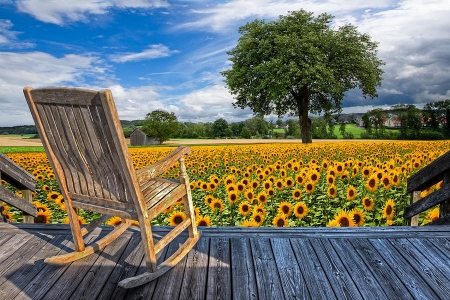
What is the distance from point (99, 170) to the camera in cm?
224

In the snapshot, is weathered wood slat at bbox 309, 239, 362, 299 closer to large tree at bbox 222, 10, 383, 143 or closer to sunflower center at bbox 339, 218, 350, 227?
sunflower center at bbox 339, 218, 350, 227

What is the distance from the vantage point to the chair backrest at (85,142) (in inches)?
76.2

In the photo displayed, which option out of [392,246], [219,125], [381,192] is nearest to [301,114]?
[219,125]

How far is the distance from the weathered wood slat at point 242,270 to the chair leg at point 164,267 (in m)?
0.30

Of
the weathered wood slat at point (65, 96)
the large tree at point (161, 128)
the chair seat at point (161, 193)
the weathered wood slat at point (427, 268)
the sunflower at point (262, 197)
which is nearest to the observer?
the weathered wood slat at point (65, 96)

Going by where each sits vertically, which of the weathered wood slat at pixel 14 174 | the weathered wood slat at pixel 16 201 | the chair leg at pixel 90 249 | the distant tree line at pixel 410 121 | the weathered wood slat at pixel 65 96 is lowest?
the distant tree line at pixel 410 121

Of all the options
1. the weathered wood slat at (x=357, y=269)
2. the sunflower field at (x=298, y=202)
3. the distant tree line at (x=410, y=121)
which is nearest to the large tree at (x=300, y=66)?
the distant tree line at (x=410, y=121)

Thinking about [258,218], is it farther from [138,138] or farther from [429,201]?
[138,138]

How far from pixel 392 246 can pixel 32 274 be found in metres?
2.46

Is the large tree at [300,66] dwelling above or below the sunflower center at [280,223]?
above

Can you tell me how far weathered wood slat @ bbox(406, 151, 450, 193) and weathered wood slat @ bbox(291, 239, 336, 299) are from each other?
1336 millimetres

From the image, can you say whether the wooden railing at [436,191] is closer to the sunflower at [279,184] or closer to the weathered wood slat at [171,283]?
the sunflower at [279,184]

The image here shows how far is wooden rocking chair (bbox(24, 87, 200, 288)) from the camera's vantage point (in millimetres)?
1978

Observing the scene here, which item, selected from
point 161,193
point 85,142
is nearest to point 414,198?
point 161,193
